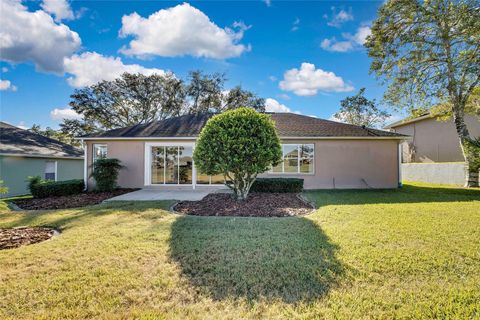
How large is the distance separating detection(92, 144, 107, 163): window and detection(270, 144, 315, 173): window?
10.0 m

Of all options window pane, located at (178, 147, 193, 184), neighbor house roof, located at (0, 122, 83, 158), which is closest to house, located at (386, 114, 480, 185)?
window pane, located at (178, 147, 193, 184)

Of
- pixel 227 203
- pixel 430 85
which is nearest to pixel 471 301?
pixel 227 203

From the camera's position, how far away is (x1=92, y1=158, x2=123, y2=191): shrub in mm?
11984

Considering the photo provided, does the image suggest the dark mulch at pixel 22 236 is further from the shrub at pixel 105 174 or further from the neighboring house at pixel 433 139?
the neighboring house at pixel 433 139

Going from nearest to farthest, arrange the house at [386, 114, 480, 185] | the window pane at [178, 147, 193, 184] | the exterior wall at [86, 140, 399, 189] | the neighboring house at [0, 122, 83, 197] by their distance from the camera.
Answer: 1. the exterior wall at [86, 140, 399, 189]
2. the window pane at [178, 147, 193, 184]
3. the neighboring house at [0, 122, 83, 197]
4. the house at [386, 114, 480, 185]

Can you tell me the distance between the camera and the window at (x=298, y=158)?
43.8 feet

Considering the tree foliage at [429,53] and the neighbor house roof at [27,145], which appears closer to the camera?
the tree foliage at [429,53]

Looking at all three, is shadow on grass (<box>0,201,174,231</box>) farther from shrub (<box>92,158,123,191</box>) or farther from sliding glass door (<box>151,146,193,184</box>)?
sliding glass door (<box>151,146,193,184</box>)

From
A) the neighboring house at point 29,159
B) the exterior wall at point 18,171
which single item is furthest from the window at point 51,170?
the exterior wall at point 18,171

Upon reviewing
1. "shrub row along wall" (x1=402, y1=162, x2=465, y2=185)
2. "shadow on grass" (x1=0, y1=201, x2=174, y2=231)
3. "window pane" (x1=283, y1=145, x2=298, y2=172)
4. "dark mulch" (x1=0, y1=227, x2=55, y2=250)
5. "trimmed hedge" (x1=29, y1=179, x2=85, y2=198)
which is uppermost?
"window pane" (x1=283, y1=145, x2=298, y2=172)

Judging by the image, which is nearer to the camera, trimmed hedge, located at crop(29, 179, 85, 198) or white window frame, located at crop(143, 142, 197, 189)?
trimmed hedge, located at crop(29, 179, 85, 198)

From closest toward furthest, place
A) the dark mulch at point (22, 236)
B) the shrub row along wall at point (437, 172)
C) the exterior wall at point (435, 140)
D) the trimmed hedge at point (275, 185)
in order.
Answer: the dark mulch at point (22, 236)
the trimmed hedge at point (275, 185)
the shrub row along wall at point (437, 172)
the exterior wall at point (435, 140)

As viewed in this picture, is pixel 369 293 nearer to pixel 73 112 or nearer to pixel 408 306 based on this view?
pixel 408 306

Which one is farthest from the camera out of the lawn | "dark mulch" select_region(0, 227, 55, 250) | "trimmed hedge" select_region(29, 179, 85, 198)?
"trimmed hedge" select_region(29, 179, 85, 198)
